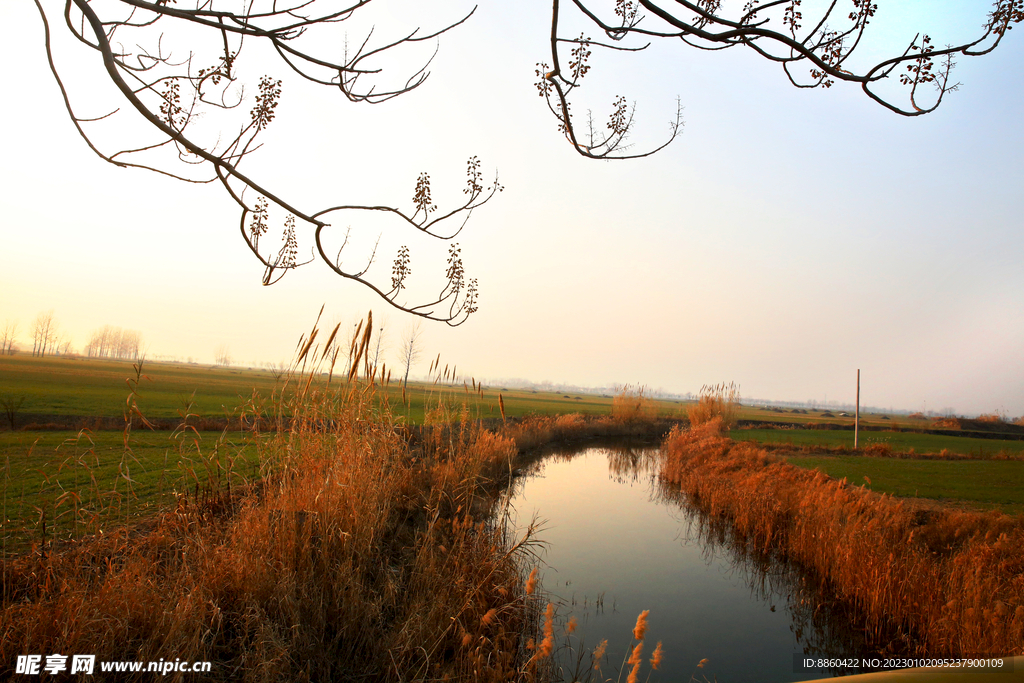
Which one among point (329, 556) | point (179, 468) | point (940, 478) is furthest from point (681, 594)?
point (940, 478)

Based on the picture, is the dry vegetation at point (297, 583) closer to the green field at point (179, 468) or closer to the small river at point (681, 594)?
the green field at point (179, 468)

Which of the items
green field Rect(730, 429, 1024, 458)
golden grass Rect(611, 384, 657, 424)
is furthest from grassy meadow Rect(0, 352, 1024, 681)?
golden grass Rect(611, 384, 657, 424)

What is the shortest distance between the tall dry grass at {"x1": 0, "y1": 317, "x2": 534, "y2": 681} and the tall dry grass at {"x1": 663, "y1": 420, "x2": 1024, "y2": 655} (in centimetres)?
350

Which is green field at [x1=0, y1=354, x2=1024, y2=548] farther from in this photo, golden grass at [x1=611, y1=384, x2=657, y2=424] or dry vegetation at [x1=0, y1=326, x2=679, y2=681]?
golden grass at [x1=611, y1=384, x2=657, y2=424]

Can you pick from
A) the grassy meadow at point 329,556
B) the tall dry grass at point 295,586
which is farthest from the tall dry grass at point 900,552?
the tall dry grass at point 295,586

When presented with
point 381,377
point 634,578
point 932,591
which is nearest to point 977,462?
point 932,591

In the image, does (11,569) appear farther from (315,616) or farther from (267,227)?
(267,227)

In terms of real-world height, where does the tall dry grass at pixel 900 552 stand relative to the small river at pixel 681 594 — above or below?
above

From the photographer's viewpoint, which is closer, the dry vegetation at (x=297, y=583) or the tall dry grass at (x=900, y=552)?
the dry vegetation at (x=297, y=583)

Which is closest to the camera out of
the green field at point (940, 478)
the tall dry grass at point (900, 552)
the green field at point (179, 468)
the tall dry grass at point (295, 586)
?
the tall dry grass at point (295, 586)

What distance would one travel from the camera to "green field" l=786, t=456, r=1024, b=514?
7625 mm

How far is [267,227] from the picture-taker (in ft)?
7.14

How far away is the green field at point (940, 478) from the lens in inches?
300

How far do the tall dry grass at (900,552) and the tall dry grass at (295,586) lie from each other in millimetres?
3501
